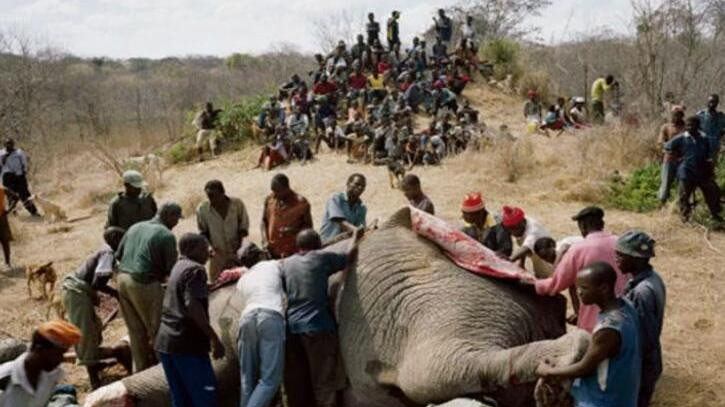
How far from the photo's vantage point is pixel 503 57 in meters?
23.9

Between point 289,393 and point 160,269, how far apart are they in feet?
4.44

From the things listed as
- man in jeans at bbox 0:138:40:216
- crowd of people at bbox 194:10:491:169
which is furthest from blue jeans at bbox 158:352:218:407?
crowd of people at bbox 194:10:491:169

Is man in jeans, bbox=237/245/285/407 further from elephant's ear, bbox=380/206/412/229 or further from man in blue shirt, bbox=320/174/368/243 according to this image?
man in blue shirt, bbox=320/174/368/243

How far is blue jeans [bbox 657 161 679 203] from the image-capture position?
11.2m

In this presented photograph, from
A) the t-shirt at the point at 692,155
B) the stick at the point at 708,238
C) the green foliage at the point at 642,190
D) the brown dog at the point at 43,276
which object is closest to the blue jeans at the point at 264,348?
the brown dog at the point at 43,276

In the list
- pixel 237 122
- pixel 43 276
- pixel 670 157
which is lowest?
pixel 43 276

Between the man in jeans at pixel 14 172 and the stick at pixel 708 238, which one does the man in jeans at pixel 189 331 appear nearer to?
the stick at pixel 708 238

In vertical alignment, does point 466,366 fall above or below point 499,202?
above

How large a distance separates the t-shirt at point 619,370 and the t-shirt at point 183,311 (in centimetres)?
245

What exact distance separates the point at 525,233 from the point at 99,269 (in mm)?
3313

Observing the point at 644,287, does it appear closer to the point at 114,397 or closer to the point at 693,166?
the point at 114,397

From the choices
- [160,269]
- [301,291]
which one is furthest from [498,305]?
[160,269]

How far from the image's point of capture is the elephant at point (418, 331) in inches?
182

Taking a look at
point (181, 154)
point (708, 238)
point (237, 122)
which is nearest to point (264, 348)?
point (708, 238)
